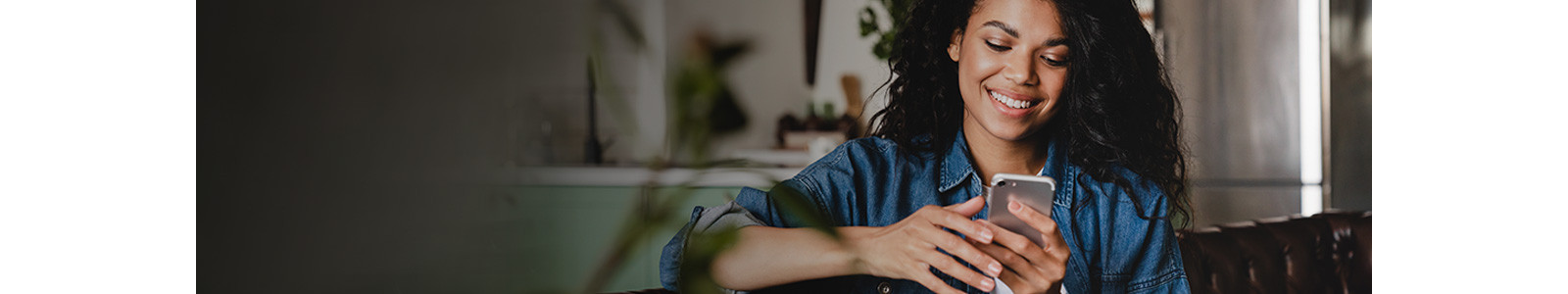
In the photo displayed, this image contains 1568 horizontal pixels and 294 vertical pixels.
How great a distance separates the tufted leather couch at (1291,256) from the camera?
0.95 m

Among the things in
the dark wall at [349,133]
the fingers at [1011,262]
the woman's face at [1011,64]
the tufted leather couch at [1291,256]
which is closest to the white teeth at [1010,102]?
the woman's face at [1011,64]

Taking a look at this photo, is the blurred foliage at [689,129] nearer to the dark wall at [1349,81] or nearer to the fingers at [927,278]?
the fingers at [927,278]

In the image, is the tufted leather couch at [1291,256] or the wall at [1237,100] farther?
the tufted leather couch at [1291,256]

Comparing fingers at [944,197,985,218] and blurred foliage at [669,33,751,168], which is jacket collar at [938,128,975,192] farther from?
blurred foliage at [669,33,751,168]

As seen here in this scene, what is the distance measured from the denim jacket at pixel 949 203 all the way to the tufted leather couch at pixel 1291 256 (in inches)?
10.1

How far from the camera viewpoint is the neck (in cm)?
63

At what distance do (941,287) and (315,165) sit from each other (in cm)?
41

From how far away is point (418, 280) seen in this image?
1.64 feet

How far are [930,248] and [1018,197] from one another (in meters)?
0.08

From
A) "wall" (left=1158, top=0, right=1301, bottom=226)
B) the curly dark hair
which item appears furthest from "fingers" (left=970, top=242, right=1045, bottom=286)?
"wall" (left=1158, top=0, right=1301, bottom=226)

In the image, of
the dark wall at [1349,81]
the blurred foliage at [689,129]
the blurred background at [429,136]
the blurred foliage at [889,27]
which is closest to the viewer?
the blurred foliage at [689,129]
